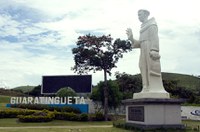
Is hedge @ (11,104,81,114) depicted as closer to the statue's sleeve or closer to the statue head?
the statue head

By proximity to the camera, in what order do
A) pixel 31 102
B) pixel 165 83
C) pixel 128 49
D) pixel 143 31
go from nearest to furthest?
pixel 143 31 → pixel 128 49 → pixel 31 102 → pixel 165 83

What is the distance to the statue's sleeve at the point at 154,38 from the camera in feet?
49.5

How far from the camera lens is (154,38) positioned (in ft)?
49.8

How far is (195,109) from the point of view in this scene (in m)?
32.6

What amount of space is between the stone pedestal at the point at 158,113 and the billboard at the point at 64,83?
30.8m

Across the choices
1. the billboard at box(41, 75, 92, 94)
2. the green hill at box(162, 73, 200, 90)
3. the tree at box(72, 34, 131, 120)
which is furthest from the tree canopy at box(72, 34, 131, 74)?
the green hill at box(162, 73, 200, 90)

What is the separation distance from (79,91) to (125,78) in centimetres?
742

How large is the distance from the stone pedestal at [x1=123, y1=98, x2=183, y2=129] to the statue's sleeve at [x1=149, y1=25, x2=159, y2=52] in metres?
2.50

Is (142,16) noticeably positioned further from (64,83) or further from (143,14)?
(64,83)

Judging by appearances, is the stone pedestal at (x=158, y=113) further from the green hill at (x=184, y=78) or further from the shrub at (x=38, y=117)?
the green hill at (x=184, y=78)

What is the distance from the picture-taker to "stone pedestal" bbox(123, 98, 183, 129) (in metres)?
14.0

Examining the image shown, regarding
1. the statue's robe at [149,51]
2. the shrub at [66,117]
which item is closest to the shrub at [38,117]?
the shrub at [66,117]

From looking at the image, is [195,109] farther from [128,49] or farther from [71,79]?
[71,79]

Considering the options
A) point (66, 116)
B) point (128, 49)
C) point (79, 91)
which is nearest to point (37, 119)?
point (66, 116)
